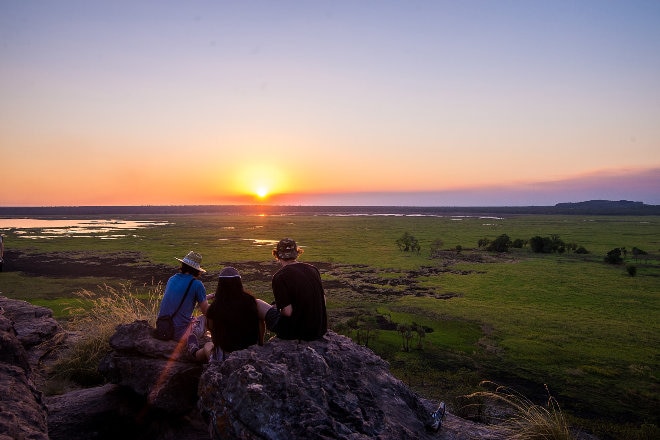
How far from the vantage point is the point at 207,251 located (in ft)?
141

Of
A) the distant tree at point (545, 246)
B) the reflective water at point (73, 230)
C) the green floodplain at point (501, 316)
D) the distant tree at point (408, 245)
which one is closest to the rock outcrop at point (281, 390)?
the green floodplain at point (501, 316)

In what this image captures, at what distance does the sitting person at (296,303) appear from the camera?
18.4 ft

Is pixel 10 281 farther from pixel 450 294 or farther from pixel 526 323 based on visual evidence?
pixel 526 323

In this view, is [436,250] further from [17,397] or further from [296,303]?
[17,397]

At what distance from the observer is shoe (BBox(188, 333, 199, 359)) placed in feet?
21.6

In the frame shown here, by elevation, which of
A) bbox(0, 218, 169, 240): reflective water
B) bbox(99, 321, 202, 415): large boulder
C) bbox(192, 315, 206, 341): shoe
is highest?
bbox(192, 315, 206, 341): shoe

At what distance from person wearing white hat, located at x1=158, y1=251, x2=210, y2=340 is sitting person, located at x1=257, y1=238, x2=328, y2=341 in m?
1.59

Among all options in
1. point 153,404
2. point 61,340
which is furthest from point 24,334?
point 153,404

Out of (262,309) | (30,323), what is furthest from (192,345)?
(30,323)

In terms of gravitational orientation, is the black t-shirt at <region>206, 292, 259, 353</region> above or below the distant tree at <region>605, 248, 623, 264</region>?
above

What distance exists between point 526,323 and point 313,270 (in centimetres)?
1478

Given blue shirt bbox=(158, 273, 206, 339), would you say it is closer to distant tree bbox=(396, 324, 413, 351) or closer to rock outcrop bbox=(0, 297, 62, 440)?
rock outcrop bbox=(0, 297, 62, 440)

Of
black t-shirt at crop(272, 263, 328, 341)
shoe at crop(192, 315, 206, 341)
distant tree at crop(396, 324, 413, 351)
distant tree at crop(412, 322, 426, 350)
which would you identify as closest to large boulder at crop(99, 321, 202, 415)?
shoe at crop(192, 315, 206, 341)

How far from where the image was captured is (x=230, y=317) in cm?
585
